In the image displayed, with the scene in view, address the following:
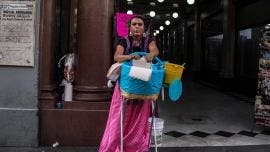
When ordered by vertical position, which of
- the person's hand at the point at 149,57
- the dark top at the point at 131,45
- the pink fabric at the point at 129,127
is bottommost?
the pink fabric at the point at 129,127

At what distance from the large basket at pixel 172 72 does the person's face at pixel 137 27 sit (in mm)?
553

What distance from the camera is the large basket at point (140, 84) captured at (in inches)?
166

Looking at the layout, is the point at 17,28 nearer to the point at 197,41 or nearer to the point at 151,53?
the point at 151,53

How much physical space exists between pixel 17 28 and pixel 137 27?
212cm

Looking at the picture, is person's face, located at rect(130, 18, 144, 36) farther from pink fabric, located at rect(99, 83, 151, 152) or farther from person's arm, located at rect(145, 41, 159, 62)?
pink fabric, located at rect(99, 83, 151, 152)

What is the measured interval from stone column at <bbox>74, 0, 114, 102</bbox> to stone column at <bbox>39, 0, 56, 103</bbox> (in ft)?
1.31

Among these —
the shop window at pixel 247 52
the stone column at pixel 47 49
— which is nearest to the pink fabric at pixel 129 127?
the stone column at pixel 47 49

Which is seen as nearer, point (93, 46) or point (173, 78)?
point (173, 78)

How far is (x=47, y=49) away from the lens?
6.00 meters

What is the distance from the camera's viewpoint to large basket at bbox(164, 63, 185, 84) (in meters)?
4.36

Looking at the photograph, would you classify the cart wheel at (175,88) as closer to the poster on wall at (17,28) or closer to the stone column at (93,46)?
the stone column at (93,46)

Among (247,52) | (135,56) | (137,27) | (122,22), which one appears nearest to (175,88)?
(135,56)

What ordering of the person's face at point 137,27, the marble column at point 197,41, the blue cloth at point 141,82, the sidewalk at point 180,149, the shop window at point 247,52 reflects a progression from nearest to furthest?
the blue cloth at point 141,82 → the person's face at point 137,27 → the sidewalk at point 180,149 → the shop window at point 247,52 → the marble column at point 197,41

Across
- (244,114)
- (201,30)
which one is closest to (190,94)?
(244,114)
